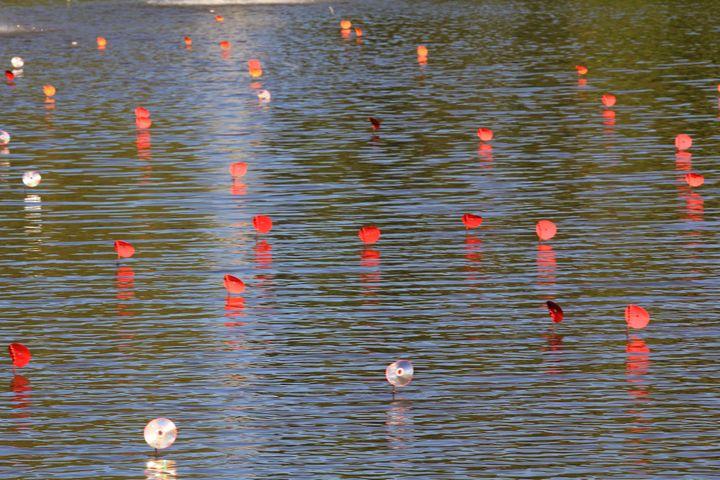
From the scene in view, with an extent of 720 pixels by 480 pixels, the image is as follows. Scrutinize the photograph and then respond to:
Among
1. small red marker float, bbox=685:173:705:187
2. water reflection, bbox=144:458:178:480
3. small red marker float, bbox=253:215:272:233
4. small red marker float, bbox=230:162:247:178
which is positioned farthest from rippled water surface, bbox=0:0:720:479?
small red marker float, bbox=685:173:705:187

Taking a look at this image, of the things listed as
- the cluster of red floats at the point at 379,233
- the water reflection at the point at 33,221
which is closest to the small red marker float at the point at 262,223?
the cluster of red floats at the point at 379,233

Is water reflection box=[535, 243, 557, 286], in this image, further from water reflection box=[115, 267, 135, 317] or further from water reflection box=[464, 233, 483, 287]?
water reflection box=[115, 267, 135, 317]

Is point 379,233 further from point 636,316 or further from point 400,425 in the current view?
point 400,425

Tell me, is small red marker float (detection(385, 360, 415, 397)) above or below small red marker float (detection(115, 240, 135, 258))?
below

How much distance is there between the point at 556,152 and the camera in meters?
20.8

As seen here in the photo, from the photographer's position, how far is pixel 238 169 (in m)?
19.1

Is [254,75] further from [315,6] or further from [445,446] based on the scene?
[445,446]

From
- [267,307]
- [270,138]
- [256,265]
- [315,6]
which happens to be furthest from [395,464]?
[315,6]

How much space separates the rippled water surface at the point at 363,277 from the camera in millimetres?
9367

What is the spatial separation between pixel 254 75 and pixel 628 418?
21625 millimetres

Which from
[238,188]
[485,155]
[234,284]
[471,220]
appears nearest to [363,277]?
[234,284]

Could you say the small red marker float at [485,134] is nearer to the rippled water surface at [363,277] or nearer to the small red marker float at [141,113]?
the rippled water surface at [363,277]

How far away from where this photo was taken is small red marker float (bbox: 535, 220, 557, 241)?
1501cm

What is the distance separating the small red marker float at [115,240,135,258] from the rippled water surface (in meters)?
0.13
